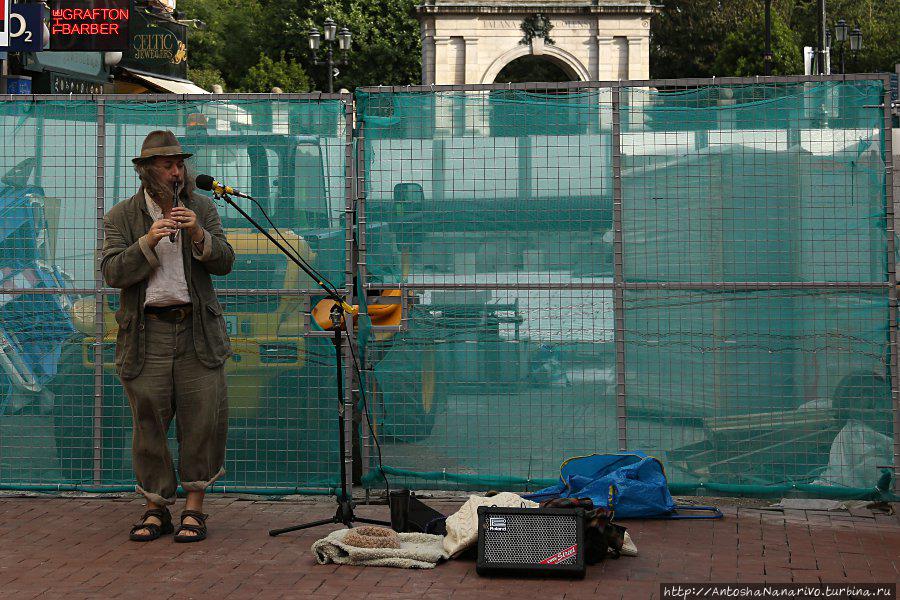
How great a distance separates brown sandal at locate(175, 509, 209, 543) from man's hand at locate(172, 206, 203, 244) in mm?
1606

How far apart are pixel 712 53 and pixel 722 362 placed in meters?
65.3

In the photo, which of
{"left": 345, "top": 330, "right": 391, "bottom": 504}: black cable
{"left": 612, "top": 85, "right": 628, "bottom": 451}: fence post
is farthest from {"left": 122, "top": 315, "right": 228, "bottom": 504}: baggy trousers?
{"left": 612, "top": 85, "right": 628, "bottom": 451}: fence post

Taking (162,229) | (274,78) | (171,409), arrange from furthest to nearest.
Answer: (274,78) → (171,409) → (162,229)

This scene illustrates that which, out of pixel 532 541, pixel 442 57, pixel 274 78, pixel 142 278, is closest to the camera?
pixel 532 541

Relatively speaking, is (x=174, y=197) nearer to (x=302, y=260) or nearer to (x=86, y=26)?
(x=302, y=260)

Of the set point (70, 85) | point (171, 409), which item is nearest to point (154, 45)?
point (70, 85)

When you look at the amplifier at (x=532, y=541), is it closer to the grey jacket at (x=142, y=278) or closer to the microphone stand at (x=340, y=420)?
the microphone stand at (x=340, y=420)

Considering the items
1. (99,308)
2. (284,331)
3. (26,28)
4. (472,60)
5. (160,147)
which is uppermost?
(472,60)

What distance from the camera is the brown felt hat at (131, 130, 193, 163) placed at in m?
7.06

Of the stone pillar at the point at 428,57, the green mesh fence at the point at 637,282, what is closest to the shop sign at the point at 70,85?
the green mesh fence at the point at 637,282

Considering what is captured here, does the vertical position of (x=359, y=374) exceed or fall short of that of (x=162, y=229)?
it falls short

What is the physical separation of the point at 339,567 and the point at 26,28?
864 cm

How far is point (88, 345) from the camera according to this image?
8.37 metres

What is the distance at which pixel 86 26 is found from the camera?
50.2 ft
